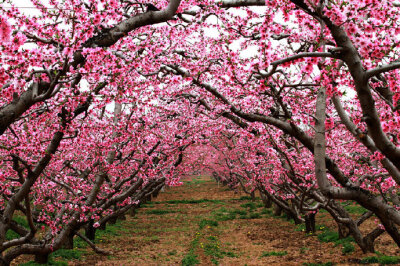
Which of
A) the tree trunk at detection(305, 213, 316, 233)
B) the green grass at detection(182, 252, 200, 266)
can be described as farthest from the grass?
the green grass at detection(182, 252, 200, 266)

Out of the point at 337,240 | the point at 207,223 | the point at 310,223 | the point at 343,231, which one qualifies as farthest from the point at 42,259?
the point at 310,223

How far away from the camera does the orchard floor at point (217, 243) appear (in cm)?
1116

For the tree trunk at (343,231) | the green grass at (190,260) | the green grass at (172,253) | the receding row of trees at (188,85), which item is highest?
the receding row of trees at (188,85)

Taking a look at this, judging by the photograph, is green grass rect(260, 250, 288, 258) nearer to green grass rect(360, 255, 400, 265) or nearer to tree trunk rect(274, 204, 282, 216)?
green grass rect(360, 255, 400, 265)

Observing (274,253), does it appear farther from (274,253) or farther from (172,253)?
(172,253)

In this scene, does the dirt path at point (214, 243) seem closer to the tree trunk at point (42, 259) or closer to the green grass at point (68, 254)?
the green grass at point (68, 254)

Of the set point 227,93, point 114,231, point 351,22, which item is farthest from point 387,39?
point 114,231

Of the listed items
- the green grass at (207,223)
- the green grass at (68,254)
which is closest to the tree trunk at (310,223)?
the green grass at (207,223)

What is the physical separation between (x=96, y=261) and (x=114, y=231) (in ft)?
19.1

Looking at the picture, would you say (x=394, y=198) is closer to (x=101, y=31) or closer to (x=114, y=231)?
(x=101, y=31)

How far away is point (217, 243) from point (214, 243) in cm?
16

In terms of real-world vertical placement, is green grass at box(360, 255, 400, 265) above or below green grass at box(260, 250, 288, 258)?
above

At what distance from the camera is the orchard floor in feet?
36.6

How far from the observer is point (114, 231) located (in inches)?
671
